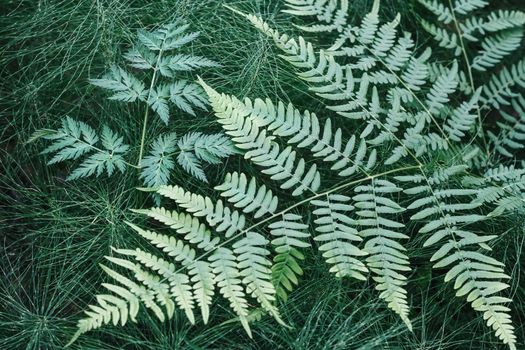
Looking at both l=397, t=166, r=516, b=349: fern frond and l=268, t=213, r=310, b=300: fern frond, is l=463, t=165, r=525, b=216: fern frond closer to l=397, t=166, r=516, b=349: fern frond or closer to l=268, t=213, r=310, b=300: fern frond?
l=397, t=166, r=516, b=349: fern frond

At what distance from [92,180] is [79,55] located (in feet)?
1.57

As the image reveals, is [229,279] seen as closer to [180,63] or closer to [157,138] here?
[157,138]

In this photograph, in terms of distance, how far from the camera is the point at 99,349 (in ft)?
6.18

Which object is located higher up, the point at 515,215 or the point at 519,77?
the point at 519,77

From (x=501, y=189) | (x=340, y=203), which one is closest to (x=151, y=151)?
(x=340, y=203)

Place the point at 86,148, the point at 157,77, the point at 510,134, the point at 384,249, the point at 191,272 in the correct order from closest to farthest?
the point at 191,272 < the point at 384,249 < the point at 86,148 < the point at 157,77 < the point at 510,134

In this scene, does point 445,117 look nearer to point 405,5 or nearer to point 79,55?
point 405,5

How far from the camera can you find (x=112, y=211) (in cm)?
204

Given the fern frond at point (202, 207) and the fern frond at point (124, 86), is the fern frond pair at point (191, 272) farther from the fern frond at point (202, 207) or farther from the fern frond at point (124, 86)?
the fern frond at point (124, 86)

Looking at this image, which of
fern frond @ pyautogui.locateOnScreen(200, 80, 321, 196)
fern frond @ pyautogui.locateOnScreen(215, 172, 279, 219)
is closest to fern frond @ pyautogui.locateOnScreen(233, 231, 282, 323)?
fern frond @ pyautogui.locateOnScreen(215, 172, 279, 219)

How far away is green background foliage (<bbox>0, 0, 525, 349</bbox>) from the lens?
6.40ft

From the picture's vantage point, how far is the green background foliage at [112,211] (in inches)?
76.8

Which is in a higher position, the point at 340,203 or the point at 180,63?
the point at 180,63

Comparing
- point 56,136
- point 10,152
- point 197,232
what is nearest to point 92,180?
point 56,136
